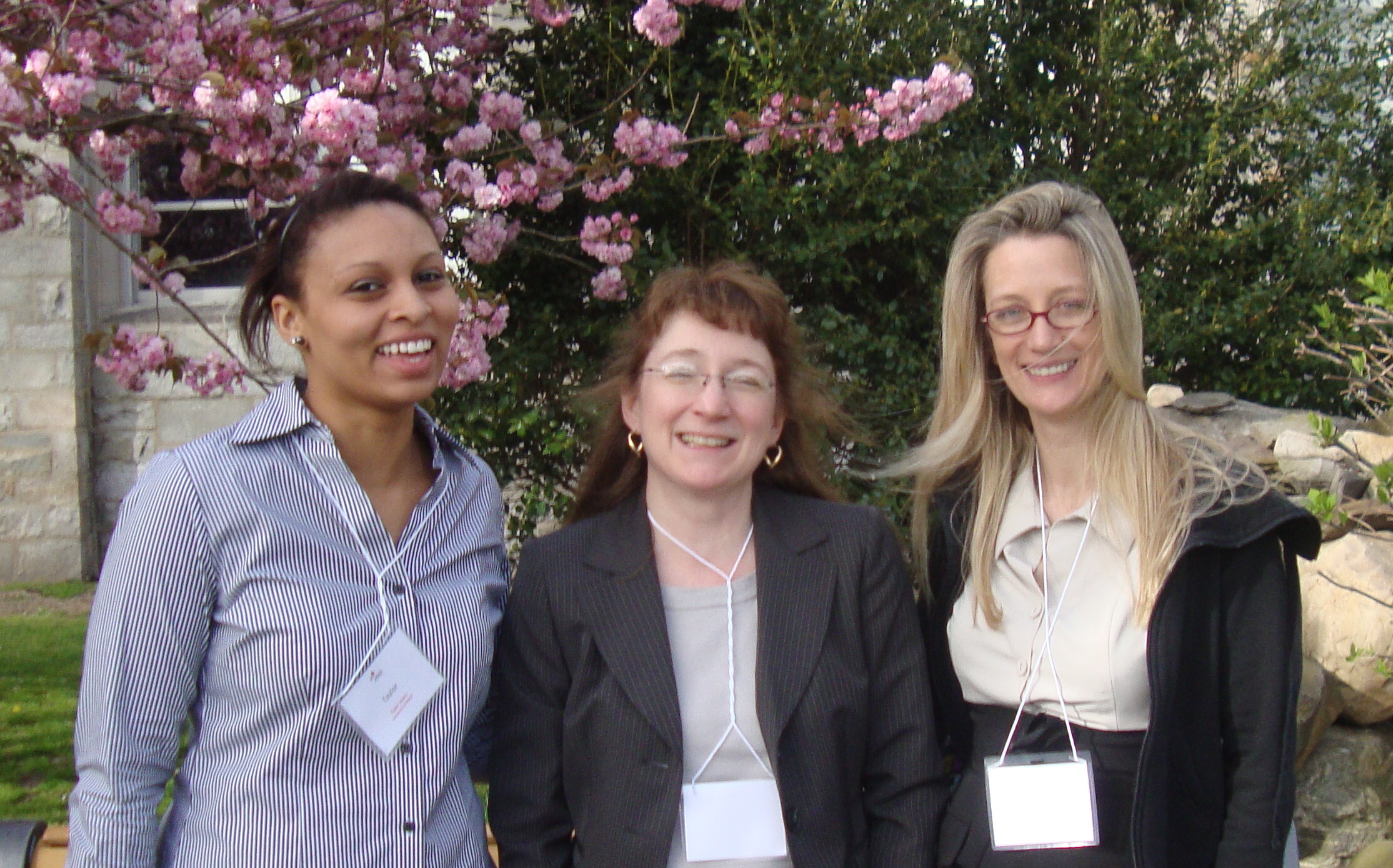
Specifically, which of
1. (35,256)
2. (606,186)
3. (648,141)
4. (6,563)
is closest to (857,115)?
(648,141)

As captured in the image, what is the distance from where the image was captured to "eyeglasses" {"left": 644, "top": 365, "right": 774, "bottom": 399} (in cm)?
226

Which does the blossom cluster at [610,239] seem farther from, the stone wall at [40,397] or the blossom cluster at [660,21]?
the stone wall at [40,397]

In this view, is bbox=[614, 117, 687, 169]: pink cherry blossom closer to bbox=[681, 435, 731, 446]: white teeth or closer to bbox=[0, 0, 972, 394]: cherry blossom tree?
bbox=[0, 0, 972, 394]: cherry blossom tree

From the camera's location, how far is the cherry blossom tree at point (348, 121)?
3.42 meters

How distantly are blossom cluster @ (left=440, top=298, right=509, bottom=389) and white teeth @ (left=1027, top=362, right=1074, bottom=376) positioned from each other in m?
2.02

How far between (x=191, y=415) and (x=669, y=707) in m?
5.72

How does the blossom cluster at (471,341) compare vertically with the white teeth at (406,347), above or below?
above

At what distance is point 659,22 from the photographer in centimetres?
401

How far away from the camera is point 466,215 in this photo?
4.66 m

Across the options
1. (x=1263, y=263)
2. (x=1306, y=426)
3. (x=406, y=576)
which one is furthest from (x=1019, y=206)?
(x=1263, y=263)

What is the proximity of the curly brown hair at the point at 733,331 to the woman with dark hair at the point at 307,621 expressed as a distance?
0.44m

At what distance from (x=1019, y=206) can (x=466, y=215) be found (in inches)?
110

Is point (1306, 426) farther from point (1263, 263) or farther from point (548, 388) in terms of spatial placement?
point (548, 388)

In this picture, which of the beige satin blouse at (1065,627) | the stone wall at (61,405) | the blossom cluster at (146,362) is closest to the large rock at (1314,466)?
the beige satin blouse at (1065,627)
